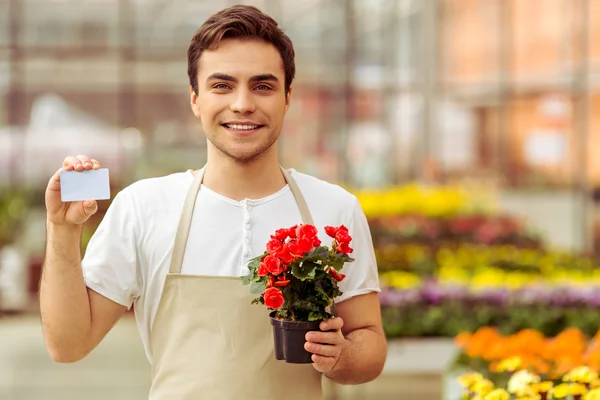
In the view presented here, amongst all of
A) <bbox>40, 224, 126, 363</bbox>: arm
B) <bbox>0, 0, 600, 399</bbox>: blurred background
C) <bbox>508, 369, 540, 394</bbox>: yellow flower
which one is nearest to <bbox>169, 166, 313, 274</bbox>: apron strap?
<bbox>40, 224, 126, 363</bbox>: arm

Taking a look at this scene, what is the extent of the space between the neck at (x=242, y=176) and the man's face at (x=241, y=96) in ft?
0.14

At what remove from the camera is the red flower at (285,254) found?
1690 millimetres

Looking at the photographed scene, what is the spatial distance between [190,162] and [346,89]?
2.53 m

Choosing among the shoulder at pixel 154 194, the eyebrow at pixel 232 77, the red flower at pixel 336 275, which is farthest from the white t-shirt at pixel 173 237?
the eyebrow at pixel 232 77

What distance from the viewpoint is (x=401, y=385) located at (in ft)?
20.9

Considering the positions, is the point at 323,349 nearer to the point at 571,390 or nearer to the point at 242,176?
the point at 242,176

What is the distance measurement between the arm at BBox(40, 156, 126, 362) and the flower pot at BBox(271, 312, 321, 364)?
0.32 meters

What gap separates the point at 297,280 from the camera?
173cm

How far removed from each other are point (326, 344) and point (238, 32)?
559mm

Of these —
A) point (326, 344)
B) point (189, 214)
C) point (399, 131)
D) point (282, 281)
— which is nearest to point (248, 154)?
point (189, 214)

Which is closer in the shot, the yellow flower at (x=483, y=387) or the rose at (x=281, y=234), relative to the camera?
the rose at (x=281, y=234)

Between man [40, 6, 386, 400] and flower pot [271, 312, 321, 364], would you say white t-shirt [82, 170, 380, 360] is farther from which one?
flower pot [271, 312, 321, 364]

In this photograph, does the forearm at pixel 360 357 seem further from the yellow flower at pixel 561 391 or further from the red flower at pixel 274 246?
the yellow flower at pixel 561 391

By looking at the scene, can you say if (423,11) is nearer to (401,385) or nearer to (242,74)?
(401,385)
